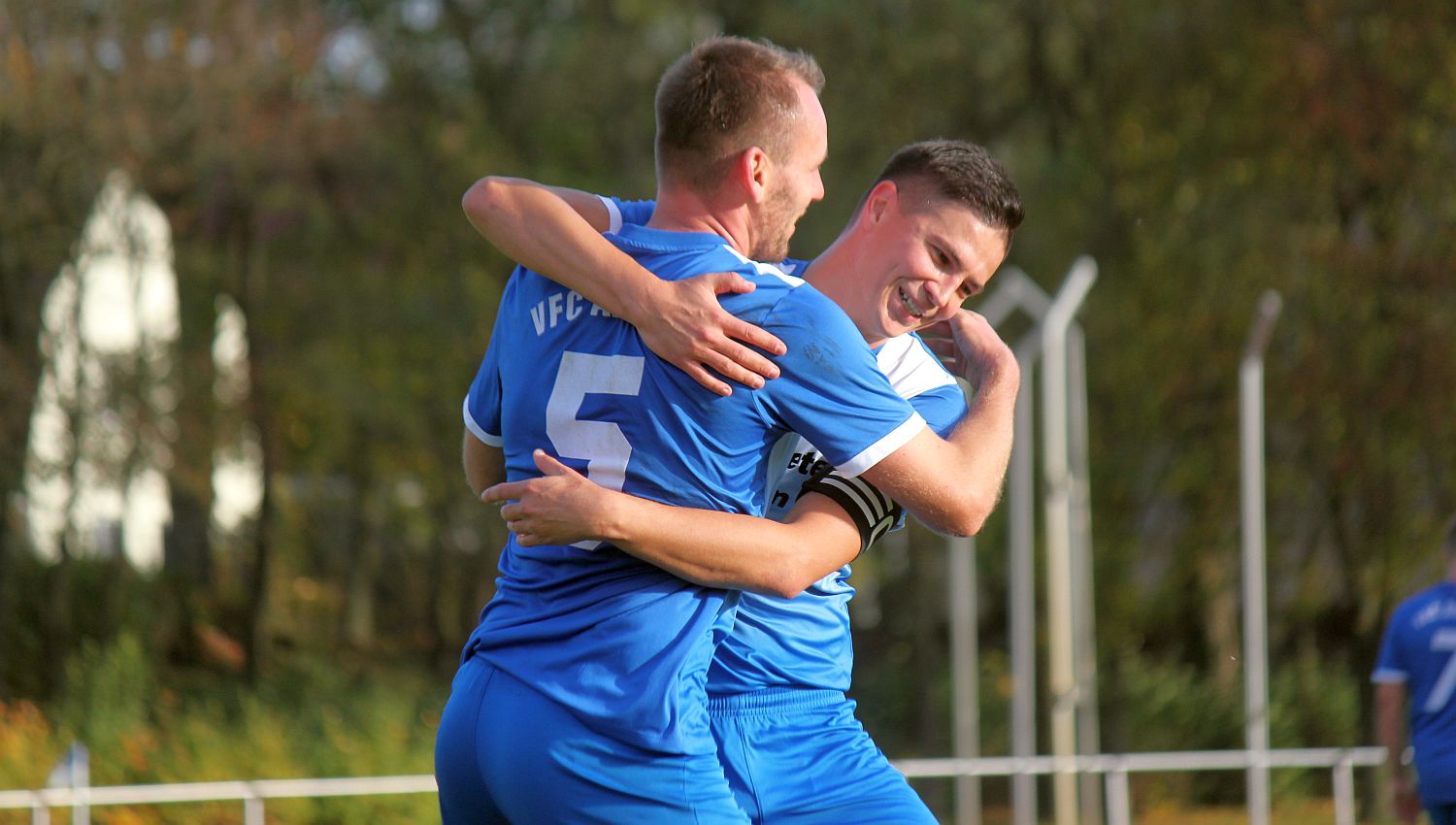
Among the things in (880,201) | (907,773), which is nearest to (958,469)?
(880,201)

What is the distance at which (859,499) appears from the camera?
8.68 ft

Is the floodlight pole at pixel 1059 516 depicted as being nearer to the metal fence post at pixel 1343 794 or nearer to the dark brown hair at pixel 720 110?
the metal fence post at pixel 1343 794

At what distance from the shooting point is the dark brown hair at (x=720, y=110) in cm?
258

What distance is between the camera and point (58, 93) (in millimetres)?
16188

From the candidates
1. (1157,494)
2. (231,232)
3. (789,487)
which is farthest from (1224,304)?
(789,487)

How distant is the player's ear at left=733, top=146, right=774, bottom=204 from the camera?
2590 mm

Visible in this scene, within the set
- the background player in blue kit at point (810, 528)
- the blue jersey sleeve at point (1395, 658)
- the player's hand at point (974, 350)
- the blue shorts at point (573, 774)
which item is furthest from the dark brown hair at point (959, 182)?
the blue jersey sleeve at point (1395, 658)

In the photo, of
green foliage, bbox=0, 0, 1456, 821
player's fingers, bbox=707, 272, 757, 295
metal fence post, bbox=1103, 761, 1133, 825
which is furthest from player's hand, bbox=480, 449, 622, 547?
green foliage, bbox=0, 0, 1456, 821

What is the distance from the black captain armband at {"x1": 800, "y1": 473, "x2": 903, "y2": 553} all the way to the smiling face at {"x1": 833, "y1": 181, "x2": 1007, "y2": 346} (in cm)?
37

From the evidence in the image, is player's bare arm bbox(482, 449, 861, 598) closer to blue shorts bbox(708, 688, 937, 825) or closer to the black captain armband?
the black captain armband

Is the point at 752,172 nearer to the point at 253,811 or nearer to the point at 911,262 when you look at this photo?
the point at 911,262

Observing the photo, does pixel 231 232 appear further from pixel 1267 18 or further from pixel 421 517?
pixel 1267 18

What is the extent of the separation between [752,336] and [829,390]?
0.47ft

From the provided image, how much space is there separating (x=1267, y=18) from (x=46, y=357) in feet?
42.9
